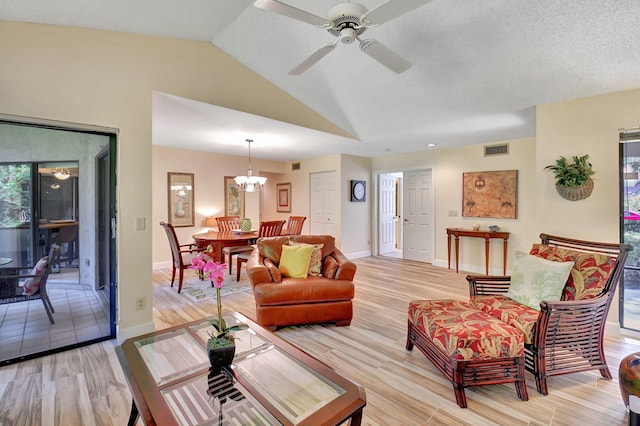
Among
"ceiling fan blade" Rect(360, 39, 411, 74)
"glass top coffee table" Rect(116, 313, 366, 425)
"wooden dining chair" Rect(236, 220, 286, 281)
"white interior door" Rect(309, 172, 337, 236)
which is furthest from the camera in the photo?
"white interior door" Rect(309, 172, 337, 236)

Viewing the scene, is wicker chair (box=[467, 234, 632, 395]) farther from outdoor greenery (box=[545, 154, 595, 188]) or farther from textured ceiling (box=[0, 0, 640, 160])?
textured ceiling (box=[0, 0, 640, 160])

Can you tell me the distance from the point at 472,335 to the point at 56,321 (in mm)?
3633

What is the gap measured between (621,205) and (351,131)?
11.1 feet

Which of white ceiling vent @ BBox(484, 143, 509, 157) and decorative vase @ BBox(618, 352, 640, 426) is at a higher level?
white ceiling vent @ BBox(484, 143, 509, 157)

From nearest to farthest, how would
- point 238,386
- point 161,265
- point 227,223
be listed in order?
point 238,386
point 161,265
point 227,223

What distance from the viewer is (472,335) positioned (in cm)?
194

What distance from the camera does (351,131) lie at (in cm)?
488

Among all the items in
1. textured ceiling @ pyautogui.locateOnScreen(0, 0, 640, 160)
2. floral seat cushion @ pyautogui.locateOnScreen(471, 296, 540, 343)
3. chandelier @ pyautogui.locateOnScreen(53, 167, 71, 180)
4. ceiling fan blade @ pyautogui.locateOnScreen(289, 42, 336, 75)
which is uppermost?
textured ceiling @ pyautogui.locateOnScreen(0, 0, 640, 160)

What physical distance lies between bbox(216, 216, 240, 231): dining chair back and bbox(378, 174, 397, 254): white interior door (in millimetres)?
3350

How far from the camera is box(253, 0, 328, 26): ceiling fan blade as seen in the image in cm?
165

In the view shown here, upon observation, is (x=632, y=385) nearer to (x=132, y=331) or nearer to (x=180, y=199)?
(x=132, y=331)

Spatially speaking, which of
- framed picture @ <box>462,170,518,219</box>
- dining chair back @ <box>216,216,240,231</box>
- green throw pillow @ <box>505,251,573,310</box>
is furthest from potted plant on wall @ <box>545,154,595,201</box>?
dining chair back @ <box>216,216,240,231</box>

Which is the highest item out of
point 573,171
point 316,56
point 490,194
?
point 316,56

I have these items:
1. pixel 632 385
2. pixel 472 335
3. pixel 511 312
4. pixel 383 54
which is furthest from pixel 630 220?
pixel 383 54
